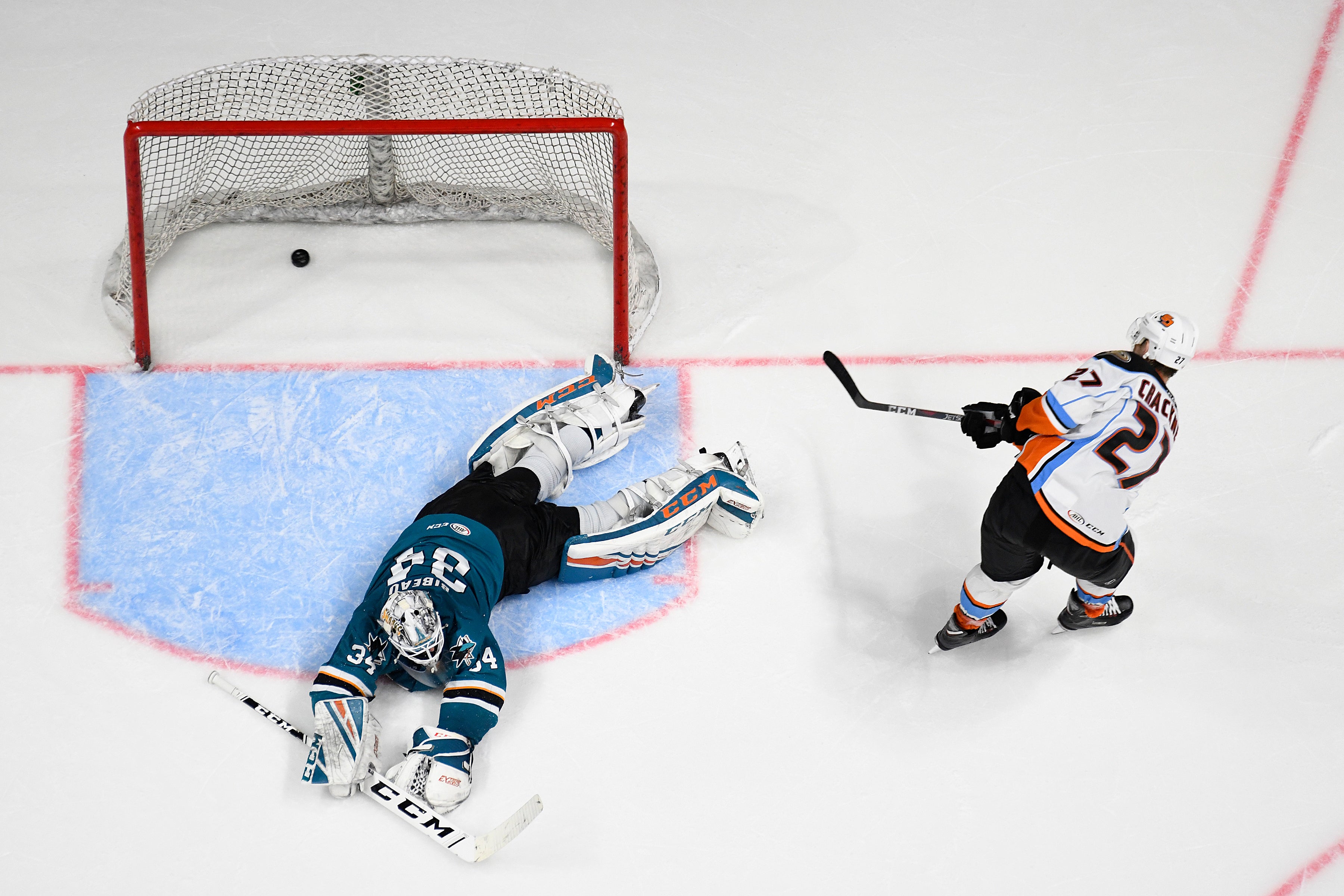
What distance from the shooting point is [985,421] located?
12.1ft

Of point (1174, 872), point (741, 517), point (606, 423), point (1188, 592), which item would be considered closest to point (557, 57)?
point (606, 423)

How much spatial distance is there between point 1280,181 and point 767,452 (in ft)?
8.65

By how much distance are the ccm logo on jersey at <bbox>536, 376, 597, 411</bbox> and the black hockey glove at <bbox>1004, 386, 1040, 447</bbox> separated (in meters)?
1.40

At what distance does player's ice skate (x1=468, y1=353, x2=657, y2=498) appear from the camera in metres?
4.27

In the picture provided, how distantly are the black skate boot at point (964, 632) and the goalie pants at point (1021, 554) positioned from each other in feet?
0.26

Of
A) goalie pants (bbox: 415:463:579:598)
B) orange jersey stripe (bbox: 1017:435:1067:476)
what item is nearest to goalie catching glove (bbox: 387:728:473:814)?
goalie pants (bbox: 415:463:579:598)

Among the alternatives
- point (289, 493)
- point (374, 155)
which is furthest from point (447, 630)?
point (374, 155)

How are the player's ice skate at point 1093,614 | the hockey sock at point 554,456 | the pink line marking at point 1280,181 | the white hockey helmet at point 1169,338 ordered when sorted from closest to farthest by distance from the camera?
1. the white hockey helmet at point 1169,338
2. the player's ice skate at point 1093,614
3. the hockey sock at point 554,456
4. the pink line marking at point 1280,181

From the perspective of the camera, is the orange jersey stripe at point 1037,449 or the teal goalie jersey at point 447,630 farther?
the teal goalie jersey at point 447,630

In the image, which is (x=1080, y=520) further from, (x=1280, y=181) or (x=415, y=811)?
(x=1280, y=181)

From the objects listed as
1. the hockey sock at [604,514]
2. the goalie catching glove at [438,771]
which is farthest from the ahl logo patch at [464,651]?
the hockey sock at [604,514]

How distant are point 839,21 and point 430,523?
3.36 metres

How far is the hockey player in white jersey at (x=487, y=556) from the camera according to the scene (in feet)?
11.9

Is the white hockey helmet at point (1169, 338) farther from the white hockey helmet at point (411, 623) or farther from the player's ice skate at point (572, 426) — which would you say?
the white hockey helmet at point (411, 623)
